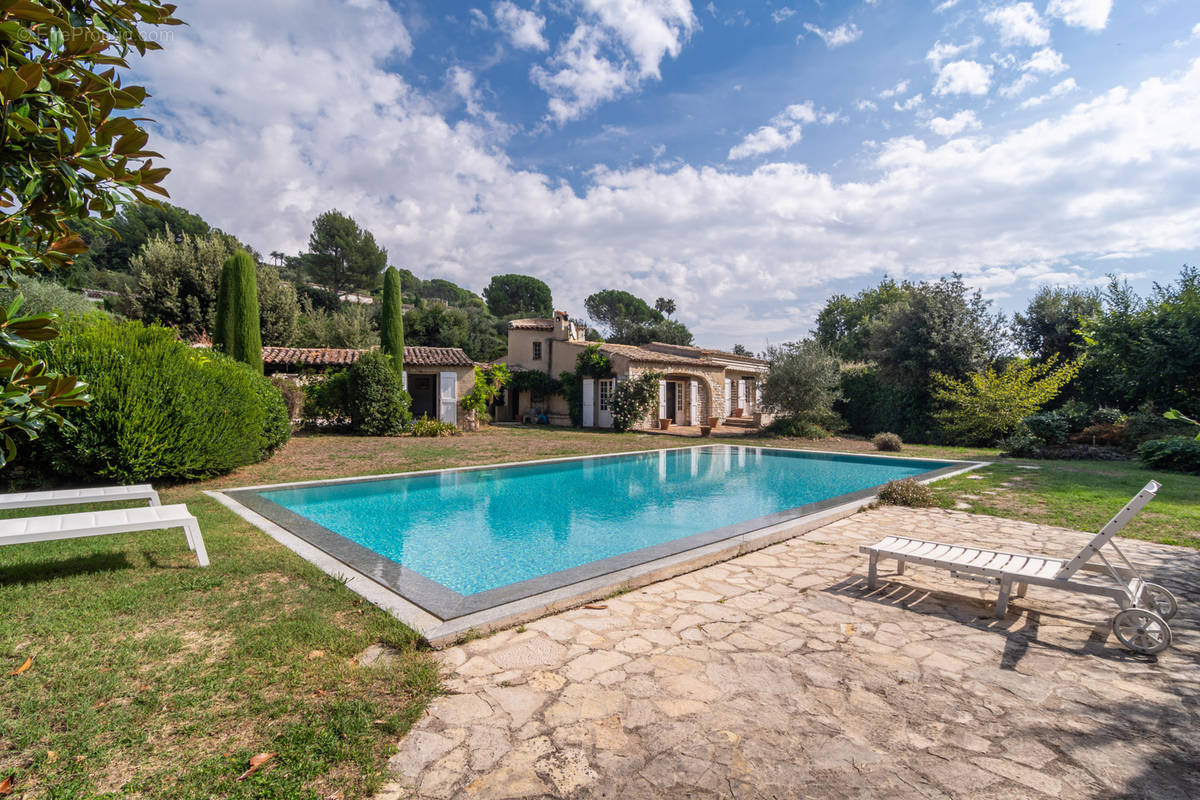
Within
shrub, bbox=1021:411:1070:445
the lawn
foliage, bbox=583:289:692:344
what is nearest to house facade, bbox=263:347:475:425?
the lawn

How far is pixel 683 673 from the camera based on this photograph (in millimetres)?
2867

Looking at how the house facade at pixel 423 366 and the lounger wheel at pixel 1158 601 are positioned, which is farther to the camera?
the house facade at pixel 423 366

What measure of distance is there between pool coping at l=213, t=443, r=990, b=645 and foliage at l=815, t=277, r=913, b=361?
1283 inches

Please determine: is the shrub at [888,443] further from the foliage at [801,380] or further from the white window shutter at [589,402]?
the white window shutter at [589,402]

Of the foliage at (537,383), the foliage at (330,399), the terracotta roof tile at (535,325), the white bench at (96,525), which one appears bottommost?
the white bench at (96,525)

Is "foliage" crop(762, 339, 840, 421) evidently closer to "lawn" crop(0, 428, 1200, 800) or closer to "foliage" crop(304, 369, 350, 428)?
"lawn" crop(0, 428, 1200, 800)

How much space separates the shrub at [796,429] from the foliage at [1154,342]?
7378 mm

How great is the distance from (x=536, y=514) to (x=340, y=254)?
3435 centimetres

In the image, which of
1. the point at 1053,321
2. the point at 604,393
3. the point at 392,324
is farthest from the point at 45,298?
the point at 1053,321

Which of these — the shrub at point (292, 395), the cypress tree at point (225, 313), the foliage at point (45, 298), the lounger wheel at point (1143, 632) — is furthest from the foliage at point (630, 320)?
the lounger wheel at point (1143, 632)

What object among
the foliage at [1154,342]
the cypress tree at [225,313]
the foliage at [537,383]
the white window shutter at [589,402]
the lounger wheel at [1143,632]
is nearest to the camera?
the lounger wheel at [1143,632]

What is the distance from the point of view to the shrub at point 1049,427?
1390cm

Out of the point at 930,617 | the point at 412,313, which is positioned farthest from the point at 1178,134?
the point at 412,313

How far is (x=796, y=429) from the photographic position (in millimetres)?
18672
